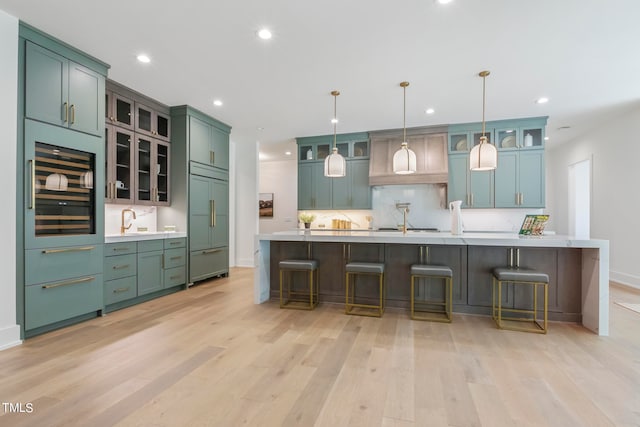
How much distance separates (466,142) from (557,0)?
344 centimetres

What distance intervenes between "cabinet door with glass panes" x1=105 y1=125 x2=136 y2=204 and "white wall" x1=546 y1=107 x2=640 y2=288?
733 centimetres

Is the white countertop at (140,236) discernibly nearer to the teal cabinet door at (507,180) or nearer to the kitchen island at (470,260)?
the kitchen island at (470,260)

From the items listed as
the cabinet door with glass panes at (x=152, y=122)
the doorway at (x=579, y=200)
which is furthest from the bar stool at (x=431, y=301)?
the doorway at (x=579, y=200)

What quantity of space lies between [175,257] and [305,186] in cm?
300

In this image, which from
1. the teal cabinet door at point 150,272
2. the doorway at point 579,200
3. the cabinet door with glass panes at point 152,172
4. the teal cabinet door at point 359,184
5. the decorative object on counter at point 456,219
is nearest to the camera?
the decorative object on counter at point 456,219

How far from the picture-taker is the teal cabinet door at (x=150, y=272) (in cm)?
397

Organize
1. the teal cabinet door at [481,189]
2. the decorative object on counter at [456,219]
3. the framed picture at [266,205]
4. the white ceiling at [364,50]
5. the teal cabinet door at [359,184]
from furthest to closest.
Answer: the framed picture at [266,205], the teal cabinet door at [359,184], the teal cabinet door at [481,189], the decorative object on counter at [456,219], the white ceiling at [364,50]

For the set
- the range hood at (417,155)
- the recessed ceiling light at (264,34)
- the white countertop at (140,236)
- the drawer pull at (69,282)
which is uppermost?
the recessed ceiling light at (264,34)

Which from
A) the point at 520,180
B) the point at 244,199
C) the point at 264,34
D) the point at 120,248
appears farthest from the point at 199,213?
the point at 520,180

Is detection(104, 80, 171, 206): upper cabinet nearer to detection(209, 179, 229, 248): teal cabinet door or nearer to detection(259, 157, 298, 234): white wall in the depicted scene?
detection(209, 179, 229, 248): teal cabinet door

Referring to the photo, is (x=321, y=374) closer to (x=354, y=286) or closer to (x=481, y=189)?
(x=354, y=286)

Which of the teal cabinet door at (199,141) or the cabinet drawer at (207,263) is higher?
the teal cabinet door at (199,141)

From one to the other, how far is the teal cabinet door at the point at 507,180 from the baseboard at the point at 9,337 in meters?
6.51

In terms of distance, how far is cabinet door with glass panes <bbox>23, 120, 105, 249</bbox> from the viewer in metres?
2.76
